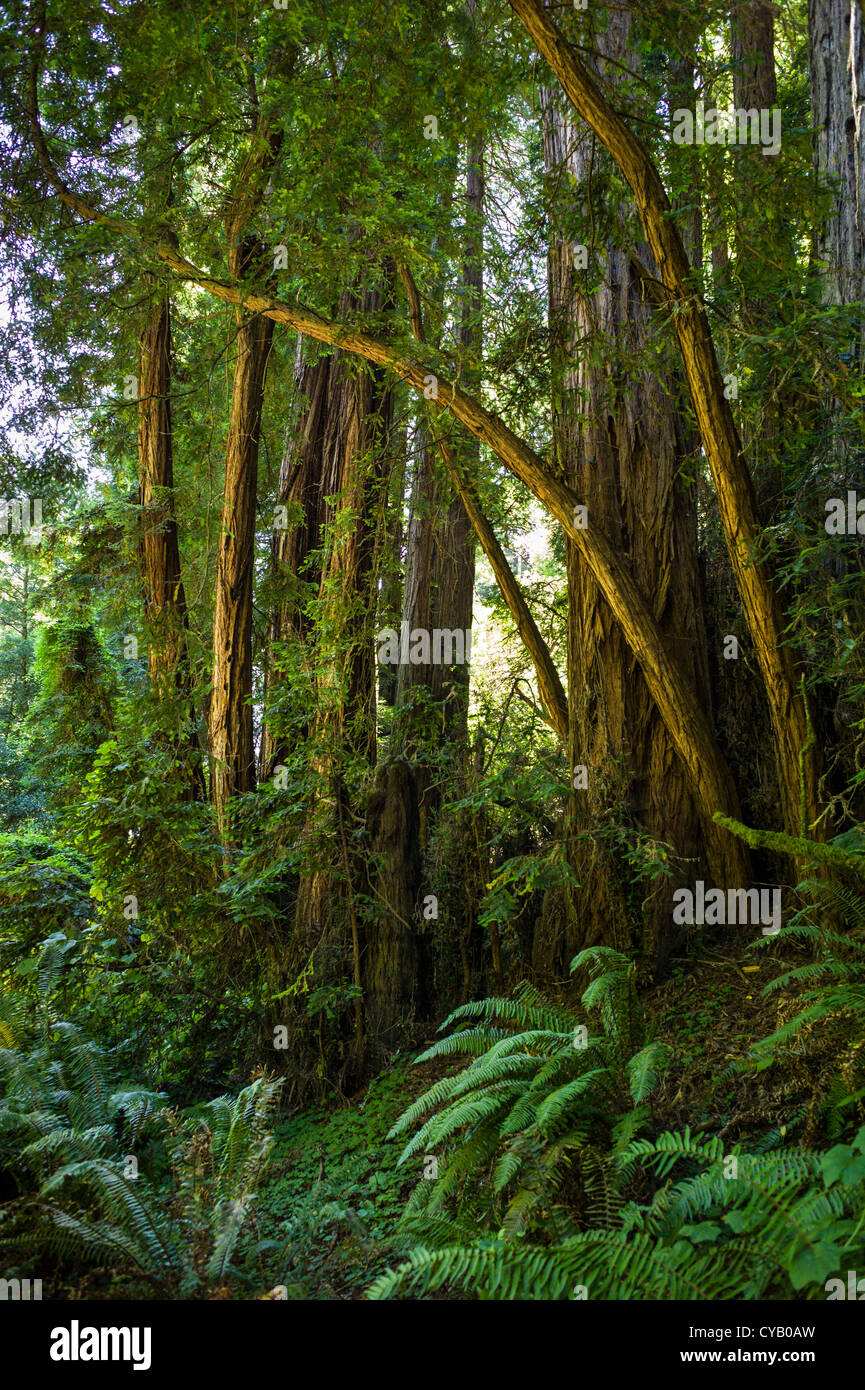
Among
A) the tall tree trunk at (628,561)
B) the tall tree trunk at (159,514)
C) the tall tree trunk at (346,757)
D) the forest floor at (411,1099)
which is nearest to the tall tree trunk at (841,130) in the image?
the tall tree trunk at (628,561)

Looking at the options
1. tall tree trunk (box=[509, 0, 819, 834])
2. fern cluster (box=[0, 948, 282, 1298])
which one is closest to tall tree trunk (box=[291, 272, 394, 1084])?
fern cluster (box=[0, 948, 282, 1298])

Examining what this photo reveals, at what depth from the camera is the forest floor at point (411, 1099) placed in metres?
3.53

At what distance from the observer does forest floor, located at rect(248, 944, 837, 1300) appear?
11.6ft

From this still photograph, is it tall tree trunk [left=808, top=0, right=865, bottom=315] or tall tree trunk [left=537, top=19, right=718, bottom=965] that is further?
tall tree trunk [left=537, top=19, right=718, bottom=965]

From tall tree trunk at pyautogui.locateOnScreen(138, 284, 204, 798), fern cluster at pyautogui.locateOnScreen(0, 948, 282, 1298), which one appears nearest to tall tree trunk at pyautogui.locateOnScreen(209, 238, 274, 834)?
tall tree trunk at pyautogui.locateOnScreen(138, 284, 204, 798)

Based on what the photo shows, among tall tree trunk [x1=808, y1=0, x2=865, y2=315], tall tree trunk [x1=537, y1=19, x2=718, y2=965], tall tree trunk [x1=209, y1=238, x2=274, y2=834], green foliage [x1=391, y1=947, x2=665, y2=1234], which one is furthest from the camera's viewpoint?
tall tree trunk [x1=209, y1=238, x2=274, y2=834]

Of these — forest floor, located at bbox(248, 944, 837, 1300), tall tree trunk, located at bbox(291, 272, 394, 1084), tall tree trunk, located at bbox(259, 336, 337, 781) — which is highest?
tall tree trunk, located at bbox(259, 336, 337, 781)

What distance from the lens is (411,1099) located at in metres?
5.20

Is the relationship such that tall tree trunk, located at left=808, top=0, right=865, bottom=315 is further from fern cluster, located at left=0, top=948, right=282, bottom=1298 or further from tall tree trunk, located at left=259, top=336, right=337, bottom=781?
fern cluster, located at left=0, top=948, right=282, bottom=1298

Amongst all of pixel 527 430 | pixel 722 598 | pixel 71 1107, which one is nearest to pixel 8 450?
pixel 527 430

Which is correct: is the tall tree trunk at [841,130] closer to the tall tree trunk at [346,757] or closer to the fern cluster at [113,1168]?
the tall tree trunk at [346,757]

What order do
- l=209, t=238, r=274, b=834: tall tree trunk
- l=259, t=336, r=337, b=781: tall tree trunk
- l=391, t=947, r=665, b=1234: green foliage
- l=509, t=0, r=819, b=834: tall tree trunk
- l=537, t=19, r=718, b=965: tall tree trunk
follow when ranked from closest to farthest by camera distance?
l=391, t=947, r=665, b=1234: green foliage, l=509, t=0, r=819, b=834: tall tree trunk, l=537, t=19, r=718, b=965: tall tree trunk, l=209, t=238, r=274, b=834: tall tree trunk, l=259, t=336, r=337, b=781: tall tree trunk

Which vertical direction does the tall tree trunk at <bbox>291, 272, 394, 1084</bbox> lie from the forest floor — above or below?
above

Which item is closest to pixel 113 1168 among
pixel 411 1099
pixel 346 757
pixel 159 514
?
pixel 411 1099
